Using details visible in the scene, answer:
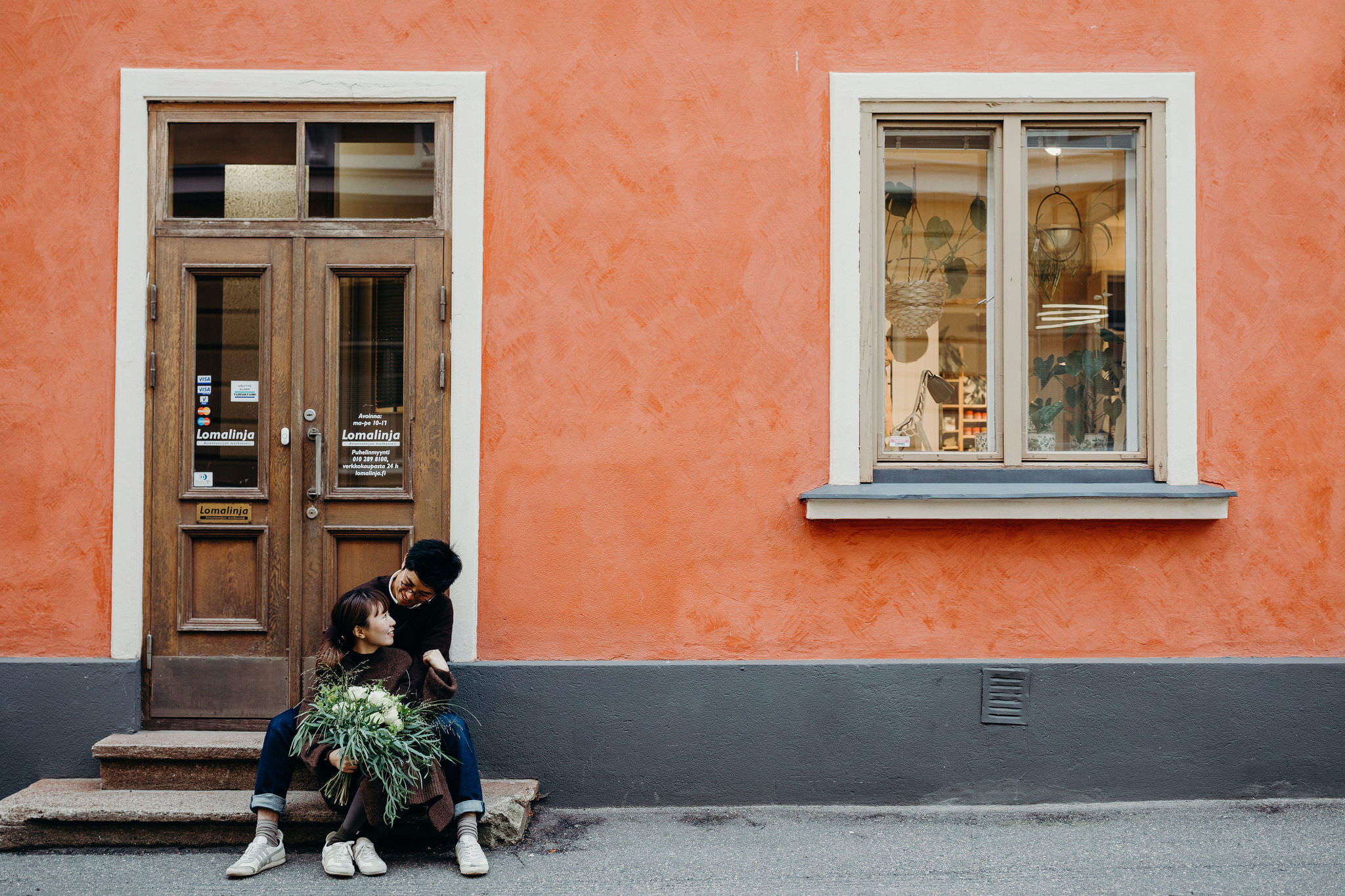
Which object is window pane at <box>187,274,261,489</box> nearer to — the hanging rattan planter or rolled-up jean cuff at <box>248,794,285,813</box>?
rolled-up jean cuff at <box>248,794,285,813</box>

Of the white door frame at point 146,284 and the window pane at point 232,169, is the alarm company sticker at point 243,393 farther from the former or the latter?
the window pane at point 232,169

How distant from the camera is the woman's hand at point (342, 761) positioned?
375cm

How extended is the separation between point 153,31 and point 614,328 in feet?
7.84

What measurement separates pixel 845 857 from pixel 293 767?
84.2 inches

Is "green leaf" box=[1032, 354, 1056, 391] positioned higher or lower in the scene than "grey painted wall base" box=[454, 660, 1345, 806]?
higher

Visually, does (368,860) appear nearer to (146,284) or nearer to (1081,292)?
(146,284)

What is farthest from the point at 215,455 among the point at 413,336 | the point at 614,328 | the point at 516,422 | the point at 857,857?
the point at 857,857

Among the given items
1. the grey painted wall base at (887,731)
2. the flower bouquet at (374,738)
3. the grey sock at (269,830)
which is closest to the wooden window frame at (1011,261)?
the grey painted wall base at (887,731)

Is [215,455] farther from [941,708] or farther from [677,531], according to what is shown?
[941,708]

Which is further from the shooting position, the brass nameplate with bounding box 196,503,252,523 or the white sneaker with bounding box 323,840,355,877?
the brass nameplate with bounding box 196,503,252,523

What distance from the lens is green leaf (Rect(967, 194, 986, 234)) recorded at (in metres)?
4.73

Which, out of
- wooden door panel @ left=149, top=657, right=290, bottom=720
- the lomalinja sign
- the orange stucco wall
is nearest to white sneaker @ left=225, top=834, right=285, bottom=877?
wooden door panel @ left=149, top=657, right=290, bottom=720

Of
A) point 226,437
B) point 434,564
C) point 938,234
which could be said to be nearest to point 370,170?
point 226,437

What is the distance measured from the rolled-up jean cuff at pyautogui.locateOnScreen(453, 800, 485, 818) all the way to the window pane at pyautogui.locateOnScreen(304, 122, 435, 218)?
2.51m
